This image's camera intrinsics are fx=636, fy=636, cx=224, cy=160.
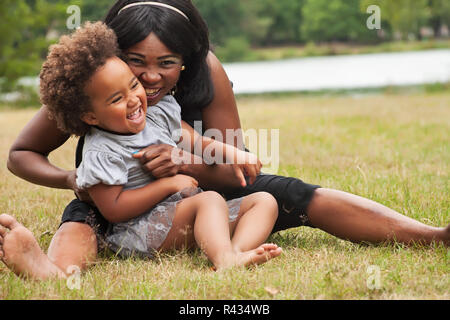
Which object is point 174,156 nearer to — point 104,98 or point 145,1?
point 104,98

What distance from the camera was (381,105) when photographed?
923 cm

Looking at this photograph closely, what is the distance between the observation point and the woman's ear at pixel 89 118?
238 cm

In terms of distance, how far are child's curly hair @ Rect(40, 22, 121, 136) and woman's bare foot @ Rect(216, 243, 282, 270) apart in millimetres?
769

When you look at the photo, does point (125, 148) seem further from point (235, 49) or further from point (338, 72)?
point (235, 49)

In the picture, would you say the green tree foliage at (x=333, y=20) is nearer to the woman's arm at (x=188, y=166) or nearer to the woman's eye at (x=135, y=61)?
the woman's arm at (x=188, y=166)

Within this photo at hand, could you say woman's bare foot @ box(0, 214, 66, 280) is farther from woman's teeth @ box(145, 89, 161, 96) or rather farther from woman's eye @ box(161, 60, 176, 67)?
woman's eye @ box(161, 60, 176, 67)

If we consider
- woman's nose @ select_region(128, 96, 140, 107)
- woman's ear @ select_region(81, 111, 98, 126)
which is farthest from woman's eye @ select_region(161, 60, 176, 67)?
woman's ear @ select_region(81, 111, 98, 126)

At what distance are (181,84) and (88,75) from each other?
571 mm

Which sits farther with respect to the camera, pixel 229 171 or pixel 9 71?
pixel 9 71

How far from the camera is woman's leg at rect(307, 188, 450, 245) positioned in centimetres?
248

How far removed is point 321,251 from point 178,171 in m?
0.66

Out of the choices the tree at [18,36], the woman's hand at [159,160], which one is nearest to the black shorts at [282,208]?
the woman's hand at [159,160]
